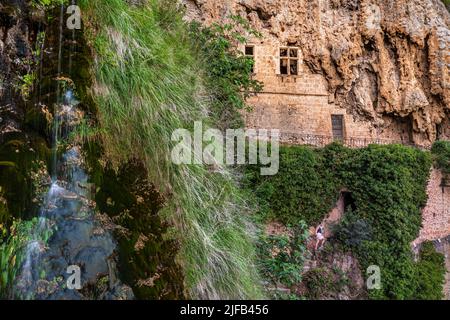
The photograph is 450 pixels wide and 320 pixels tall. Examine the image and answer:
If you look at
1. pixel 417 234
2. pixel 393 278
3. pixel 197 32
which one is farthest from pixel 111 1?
pixel 417 234

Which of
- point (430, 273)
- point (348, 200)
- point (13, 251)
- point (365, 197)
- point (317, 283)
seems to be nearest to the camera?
point (13, 251)

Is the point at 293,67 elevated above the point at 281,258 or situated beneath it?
elevated above

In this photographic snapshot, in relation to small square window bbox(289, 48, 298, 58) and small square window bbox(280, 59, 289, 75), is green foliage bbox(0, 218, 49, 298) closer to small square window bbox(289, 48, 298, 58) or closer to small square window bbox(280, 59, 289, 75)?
small square window bbox(280, 59, 289, 75)

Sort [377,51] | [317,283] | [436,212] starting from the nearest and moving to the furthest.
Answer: [317,283], [436,212], [377,51]

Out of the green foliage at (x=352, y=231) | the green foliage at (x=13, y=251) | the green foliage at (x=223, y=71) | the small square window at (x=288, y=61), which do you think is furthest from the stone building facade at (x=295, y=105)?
the green foliage at (x=13, y=251)

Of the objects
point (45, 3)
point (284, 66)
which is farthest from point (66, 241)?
point (284, 66)

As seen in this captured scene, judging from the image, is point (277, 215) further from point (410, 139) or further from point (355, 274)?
point (410, 139)

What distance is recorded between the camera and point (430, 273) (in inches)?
569

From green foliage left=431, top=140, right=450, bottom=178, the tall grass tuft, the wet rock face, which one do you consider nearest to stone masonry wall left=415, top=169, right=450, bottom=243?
green foliage left=431, top=140, right=450, bottom=178

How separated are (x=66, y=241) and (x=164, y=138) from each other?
178 cm

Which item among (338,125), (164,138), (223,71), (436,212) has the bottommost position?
(436,212)

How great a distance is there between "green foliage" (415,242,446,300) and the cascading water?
1176 cm

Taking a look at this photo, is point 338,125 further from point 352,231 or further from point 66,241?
point 66,241

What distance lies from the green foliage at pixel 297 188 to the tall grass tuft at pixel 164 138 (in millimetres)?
6367
